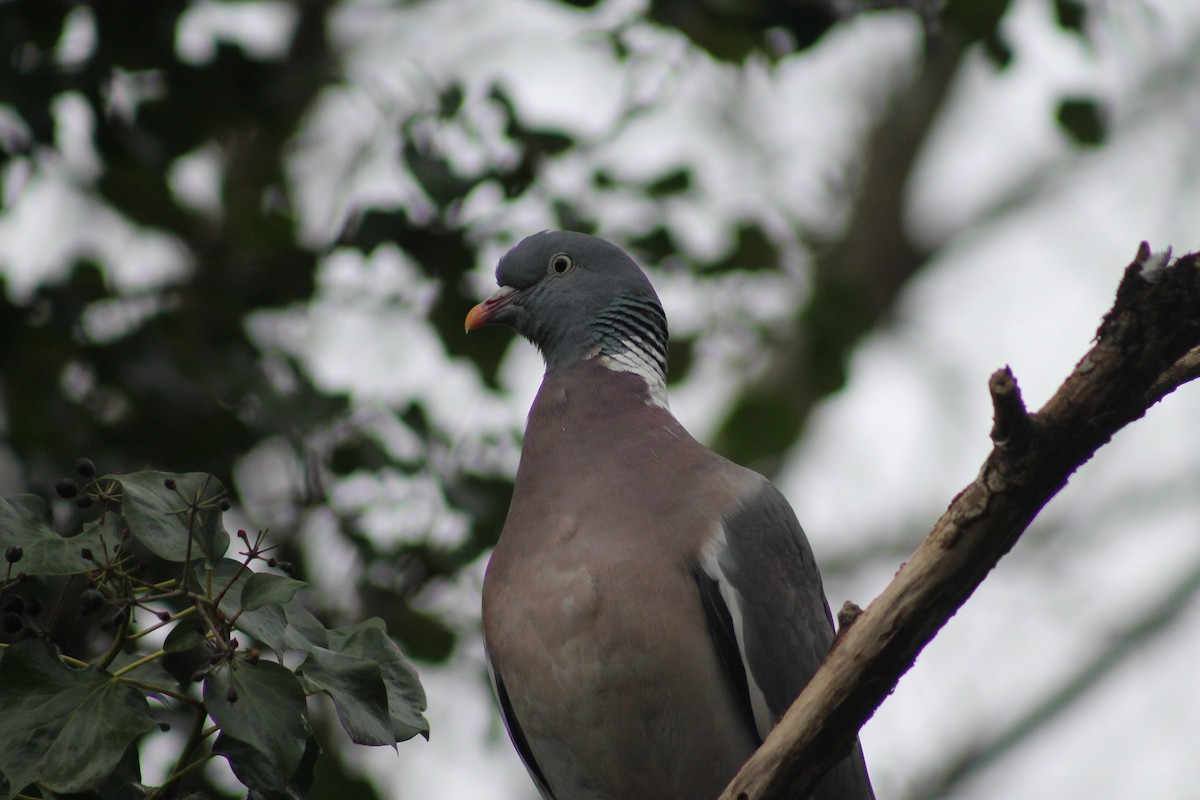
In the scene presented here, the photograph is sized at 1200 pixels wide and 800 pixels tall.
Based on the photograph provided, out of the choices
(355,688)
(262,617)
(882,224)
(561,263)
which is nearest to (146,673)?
(262,617)

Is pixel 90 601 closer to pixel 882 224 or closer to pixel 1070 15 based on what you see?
pixel 1070 15

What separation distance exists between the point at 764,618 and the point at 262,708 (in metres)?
1.60

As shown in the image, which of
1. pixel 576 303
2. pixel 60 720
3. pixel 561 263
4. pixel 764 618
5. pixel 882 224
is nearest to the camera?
pixel 60 720

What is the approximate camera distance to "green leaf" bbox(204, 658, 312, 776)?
196cm

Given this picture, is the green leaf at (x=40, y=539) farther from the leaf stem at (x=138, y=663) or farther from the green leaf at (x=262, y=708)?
the green leaf at (x=262, y=708)

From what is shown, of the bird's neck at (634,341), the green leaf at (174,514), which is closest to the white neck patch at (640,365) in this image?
the bird's neck at (634,341)

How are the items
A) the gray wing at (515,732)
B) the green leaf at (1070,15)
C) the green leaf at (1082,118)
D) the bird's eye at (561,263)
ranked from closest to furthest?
the gray wing at (515,732), the green leaf at (1070,15), the bird's eye at (561,263), the green leaf at (1082,118)

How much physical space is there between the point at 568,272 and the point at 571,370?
37 centimetres

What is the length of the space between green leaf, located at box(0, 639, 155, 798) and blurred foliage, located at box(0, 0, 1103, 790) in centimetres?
182

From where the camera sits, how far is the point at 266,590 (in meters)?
2.03

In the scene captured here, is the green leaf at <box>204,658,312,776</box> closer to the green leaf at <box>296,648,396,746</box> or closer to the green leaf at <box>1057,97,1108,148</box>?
the green leaf at <box>296,648,396,746</box>

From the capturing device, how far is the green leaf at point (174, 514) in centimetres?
200

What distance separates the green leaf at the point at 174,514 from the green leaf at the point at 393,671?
0.30 meters

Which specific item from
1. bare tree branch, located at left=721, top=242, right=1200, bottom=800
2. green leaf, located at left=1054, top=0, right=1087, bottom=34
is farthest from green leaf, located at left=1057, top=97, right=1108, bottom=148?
bare tree branch, located at left=721, top=242, right=1200, bottom=800
